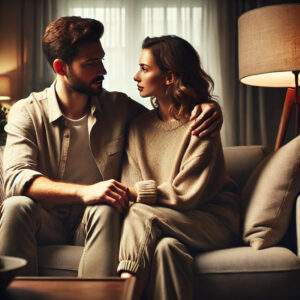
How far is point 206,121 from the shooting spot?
183 centimetres

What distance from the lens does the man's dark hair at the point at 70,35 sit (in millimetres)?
2049

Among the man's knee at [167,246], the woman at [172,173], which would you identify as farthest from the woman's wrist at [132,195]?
the man's knee at [167,246]

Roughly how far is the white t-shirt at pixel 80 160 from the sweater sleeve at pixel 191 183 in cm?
29

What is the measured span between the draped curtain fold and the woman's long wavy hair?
259 cm

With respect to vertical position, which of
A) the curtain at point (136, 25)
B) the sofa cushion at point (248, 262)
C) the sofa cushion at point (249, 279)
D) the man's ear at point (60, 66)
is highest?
the curtain at point (136, 25)

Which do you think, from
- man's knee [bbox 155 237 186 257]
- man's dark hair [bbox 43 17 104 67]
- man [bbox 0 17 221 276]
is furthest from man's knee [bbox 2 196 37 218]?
man's dark hair [bbox 43 17 104 67]

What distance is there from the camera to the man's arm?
1.67 metres

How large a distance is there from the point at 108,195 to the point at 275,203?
59 cm

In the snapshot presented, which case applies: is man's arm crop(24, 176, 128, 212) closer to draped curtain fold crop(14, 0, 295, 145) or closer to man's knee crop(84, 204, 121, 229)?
man's knee crop(84, 204, 121, 229)

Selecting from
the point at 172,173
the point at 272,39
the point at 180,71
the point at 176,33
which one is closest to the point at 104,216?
the point at 172,173

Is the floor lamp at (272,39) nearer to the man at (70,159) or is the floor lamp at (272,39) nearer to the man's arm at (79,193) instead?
the man at (70,159)

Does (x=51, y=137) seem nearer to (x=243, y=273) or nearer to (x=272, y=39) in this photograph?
(x=243, y=273)

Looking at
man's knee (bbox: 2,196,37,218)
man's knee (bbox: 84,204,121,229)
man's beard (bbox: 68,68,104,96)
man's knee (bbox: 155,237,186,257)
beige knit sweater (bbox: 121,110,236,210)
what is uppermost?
man's beard (bbox: 68,68,104,96)

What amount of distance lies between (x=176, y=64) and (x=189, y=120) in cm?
25
